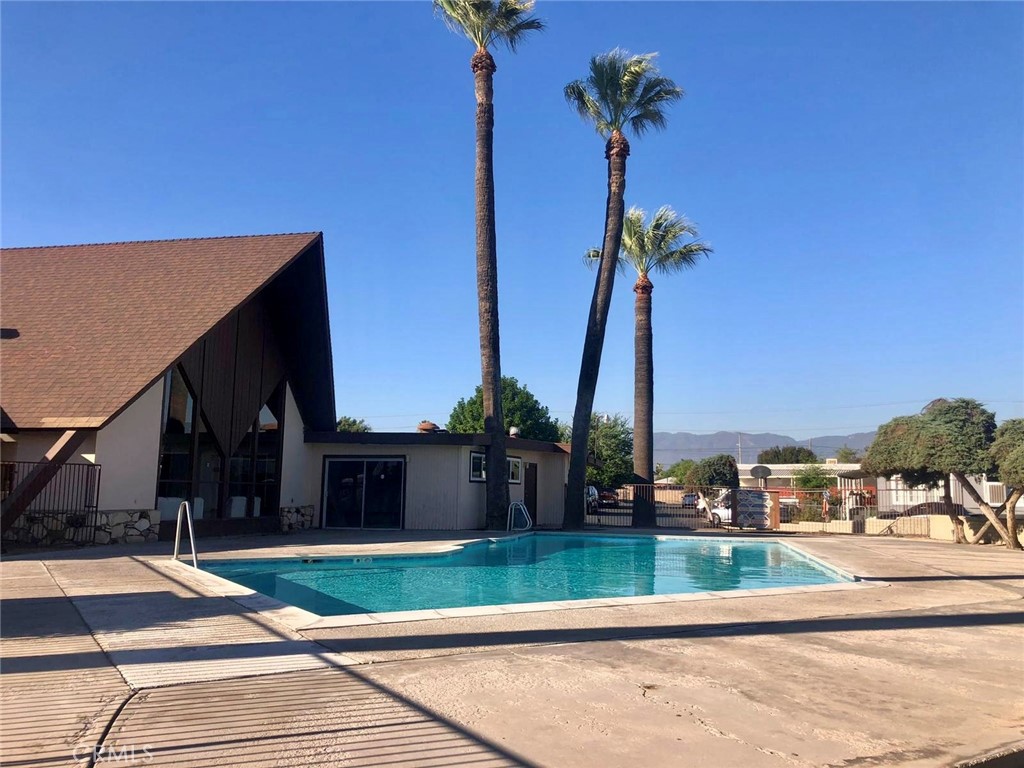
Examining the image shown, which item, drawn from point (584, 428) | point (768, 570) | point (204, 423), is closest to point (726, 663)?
point (768, 570)

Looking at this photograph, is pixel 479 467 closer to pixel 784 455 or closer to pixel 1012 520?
pixel 1012 520

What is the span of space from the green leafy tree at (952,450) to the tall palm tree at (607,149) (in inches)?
309

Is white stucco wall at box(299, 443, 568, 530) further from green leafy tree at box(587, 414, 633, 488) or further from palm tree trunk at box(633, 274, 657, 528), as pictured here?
green leafy tree at box(587, 414, 633, 488)

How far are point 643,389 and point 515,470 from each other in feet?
19.5

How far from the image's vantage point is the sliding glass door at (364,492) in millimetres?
20484

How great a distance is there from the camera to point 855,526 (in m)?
23.9

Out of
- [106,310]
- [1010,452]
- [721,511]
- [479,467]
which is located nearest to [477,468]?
[479,467]

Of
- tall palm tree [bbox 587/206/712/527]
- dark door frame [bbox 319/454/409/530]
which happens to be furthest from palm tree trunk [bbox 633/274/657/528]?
dark door frame [bbox 319/454/409/530]

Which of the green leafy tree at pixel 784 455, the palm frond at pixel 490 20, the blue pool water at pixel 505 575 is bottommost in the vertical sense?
the blue pool water at pixel 505 575

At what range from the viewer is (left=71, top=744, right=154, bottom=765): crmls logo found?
3.46 metres

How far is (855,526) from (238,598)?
832 inches

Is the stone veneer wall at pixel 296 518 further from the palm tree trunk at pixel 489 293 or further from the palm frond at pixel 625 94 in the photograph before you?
the palm frond at pixel 625 94

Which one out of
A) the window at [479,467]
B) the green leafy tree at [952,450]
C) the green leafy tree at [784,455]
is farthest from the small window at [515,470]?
the green leafy tree at [784,455]

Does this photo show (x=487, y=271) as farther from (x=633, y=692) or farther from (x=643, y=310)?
(x=633, y=692)
